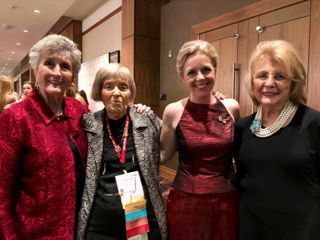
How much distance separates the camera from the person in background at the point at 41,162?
1.32 m

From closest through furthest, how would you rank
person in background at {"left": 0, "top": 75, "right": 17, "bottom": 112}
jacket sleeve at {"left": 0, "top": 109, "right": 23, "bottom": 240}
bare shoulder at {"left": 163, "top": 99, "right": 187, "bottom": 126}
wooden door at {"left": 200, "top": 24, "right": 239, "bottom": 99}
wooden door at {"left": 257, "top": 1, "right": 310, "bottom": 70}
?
jacket sleeve at {"left": 0, "top": 109, "right": 23, "bottom": 240} → bare shoulder at {"left": 163, "top": 99, "right": 187, "bottom": 126} → wooden door at {"left": 257, "top": 1, "right": 310, "bottom": 70} → person in background at {"left": 0, "top": 75, "right": 17, "bottom": 112} → wooden door at {"left": 200, "top": 24, "right": 239, "bottom": 99}

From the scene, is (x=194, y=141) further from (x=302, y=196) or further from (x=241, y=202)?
(x=302, y=196)

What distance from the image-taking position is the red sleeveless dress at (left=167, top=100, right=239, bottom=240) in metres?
1.58

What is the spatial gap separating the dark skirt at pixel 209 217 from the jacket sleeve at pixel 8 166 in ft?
2.70

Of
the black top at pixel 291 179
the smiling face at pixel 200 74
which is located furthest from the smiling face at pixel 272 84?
the smiling face at pixel 200 74

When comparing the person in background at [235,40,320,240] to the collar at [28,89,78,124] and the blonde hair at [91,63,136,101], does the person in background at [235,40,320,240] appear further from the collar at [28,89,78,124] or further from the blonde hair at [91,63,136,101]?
the collar at [28,89,78,124]

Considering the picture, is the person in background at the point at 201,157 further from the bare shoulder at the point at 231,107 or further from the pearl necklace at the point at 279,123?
the pearl necklace at the point at 279,123

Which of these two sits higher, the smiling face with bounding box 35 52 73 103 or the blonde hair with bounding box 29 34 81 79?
the blonde hair with bounding box 29 34 81 79

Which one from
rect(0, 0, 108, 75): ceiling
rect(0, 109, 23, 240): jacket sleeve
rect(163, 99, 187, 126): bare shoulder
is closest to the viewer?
rect(0, 109, 23, 240): jacket sleeve

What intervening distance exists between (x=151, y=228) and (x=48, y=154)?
0.64 m

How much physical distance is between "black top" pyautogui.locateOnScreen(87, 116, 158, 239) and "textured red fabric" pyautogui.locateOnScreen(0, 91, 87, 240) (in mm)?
118

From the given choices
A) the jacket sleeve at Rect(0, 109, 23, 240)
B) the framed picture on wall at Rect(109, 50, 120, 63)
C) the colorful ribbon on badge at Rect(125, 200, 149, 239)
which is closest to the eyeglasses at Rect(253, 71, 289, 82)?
the colorful ribbon on badge at Rect(125, 200, 149, 239)

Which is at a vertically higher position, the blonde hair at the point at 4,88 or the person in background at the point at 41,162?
the blonde hair at the point at 4,88

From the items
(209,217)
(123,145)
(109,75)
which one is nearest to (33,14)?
(109,75)
